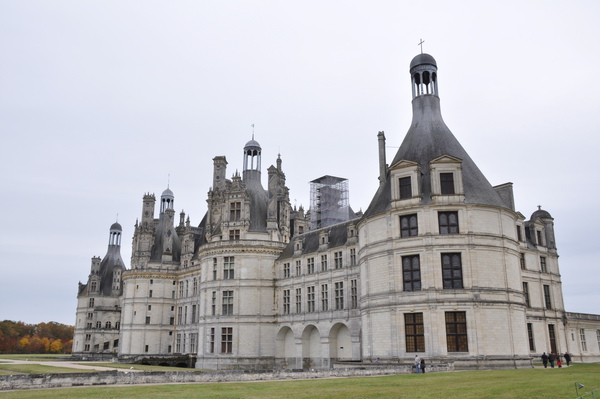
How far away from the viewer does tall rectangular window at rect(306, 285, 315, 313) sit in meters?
47.3

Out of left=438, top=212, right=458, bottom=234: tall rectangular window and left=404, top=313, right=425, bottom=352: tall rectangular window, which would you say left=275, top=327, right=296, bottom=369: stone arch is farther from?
left=438, top=212, right=458, bottom=234: tall rectangular window

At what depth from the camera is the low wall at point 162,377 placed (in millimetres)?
20109

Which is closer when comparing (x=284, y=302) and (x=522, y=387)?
(x=522, y=387)

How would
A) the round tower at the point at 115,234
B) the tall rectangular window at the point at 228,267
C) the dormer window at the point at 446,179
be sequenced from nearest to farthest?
1. the dormer window at the point at 446,179
2. the tall rectangular window at the point at 228,267
3. the round tower at the point at 115,234

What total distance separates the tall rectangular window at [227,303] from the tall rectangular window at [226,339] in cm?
150

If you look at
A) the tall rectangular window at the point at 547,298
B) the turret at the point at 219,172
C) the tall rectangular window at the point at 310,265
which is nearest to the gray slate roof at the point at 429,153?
the tall rectangular window at the point at 310,265

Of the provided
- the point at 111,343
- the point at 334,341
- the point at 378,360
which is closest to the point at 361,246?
the point at 378,360

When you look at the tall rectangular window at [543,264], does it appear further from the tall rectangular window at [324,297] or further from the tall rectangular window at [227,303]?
the tall rectangular window at [227,303]

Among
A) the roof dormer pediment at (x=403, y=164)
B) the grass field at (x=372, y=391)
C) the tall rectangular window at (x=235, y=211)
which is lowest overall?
the grass field at (x=372, y=391)

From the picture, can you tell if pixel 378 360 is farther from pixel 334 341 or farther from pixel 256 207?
pixel 256 207

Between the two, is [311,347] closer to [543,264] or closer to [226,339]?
[226,339]

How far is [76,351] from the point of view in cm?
8544

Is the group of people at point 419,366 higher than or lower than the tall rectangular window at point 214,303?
lower

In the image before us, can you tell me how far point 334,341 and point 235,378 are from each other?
21.7 meters
